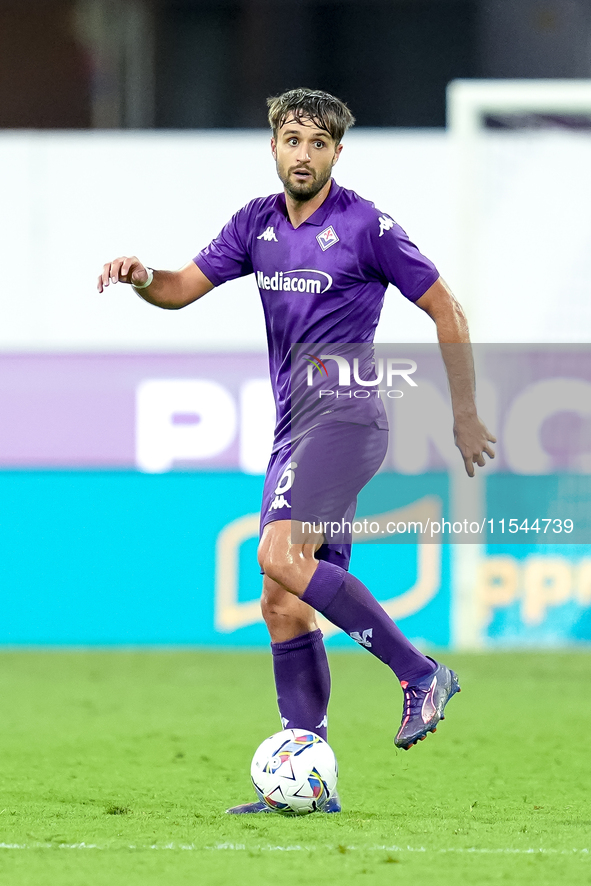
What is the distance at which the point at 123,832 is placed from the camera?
11.6 feet

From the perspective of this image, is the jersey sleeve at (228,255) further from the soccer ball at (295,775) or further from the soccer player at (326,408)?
the soccer ball at (295,775)

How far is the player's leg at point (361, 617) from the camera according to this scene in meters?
3.77

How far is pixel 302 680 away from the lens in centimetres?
398

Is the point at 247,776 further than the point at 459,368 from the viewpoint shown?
Yes

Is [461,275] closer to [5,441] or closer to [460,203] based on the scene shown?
[460,203]

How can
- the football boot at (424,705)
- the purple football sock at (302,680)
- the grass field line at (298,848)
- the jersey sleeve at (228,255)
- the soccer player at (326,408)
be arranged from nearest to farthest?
the grass field line at (298,848)
the football boot at (424,705)
the soccer player at (326,408)
the purple football sock at (302,680)
the jersey sleeve at (228,255)

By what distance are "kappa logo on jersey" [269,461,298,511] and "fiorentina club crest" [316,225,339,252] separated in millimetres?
608

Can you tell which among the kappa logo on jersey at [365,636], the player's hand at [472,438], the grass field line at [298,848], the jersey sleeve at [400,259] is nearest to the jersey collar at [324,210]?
the jersey sleeve at [400,259]

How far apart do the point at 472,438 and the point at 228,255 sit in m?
0.92

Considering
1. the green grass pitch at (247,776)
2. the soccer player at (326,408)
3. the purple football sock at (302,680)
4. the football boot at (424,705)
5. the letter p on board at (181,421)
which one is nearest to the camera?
the green grass pitch at (247,776)

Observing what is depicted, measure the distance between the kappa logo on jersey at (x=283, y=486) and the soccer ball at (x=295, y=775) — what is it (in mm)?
641

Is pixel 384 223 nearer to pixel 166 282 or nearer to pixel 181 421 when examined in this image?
pixel 166 282

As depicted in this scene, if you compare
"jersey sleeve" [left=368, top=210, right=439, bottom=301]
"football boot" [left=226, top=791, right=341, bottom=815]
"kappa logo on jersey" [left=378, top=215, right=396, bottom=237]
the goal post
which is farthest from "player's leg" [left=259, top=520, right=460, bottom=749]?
the goal post

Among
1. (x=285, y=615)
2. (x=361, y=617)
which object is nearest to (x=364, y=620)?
(x=361, y=617)
